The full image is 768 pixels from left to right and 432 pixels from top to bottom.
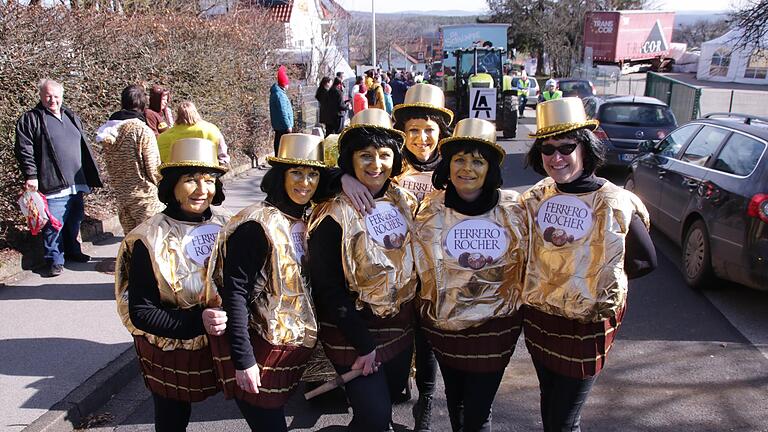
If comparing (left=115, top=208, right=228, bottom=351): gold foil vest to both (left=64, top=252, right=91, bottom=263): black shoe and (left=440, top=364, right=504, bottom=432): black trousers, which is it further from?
(left=64, top=252, right=91, bottom=263): black shoe

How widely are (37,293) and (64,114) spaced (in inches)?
66.4

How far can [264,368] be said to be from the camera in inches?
92.9

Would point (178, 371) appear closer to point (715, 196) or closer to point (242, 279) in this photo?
point (242, 279)

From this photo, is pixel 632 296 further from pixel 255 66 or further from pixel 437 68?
pixel 437 68

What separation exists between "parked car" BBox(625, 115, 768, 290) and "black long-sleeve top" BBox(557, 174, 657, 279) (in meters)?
2.90

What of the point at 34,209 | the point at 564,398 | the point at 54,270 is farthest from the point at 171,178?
the point at 54,270

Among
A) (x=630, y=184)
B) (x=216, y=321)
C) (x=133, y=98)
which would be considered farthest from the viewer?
(x=630, y=184)

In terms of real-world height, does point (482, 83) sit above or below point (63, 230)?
above

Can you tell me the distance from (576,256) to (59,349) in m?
3.74

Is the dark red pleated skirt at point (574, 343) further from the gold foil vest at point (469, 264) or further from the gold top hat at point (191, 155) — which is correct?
the gold top hat at point (191, 155)

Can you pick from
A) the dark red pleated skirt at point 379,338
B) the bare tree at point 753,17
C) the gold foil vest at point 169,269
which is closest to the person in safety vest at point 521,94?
the bare tree at point 753,17

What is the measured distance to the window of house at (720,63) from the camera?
126 feet

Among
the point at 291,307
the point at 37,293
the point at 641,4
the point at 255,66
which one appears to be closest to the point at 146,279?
the point at 291,307

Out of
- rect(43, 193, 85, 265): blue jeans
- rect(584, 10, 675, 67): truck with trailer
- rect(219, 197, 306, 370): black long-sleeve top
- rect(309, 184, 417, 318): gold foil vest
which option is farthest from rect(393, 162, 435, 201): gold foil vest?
rect(584, 10, 675, 67): truck with trailer
